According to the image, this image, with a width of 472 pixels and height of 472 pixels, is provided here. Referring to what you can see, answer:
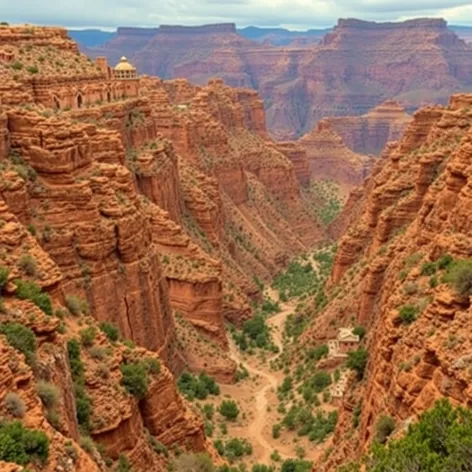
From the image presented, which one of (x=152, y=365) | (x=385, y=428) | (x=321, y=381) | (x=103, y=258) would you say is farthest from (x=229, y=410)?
(x=385, y=428)

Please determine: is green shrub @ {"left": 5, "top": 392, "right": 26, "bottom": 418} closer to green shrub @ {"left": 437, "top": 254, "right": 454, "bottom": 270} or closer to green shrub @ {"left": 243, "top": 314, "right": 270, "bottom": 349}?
green shrub @ {"left": 437, "top": 254, "right": 454, "bottom": 270}

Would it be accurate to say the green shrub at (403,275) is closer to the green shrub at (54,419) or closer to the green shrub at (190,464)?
the green shrub at (190,464)

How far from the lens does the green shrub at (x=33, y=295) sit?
1256 inches

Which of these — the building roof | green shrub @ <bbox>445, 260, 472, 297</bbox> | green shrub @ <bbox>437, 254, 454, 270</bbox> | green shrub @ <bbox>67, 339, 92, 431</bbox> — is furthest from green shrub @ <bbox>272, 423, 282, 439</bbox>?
green shrub @ <bbox>445, 260, 472, 297</bbox>

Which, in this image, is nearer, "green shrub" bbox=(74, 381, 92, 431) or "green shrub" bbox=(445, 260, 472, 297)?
"green shrub" bbox=(445, 260, 472, 297)

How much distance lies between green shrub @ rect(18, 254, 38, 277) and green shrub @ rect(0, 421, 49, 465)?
11.6 m

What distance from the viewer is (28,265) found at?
34406 mm

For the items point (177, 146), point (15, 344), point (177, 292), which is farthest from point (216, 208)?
point (15, 344)

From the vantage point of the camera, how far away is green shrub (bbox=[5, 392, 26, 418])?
78.9 feet

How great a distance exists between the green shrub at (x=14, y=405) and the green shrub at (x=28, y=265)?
34.6ft

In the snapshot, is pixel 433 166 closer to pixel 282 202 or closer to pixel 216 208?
pixel 216 208

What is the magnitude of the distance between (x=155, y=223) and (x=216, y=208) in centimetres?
2231

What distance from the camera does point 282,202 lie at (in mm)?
131375

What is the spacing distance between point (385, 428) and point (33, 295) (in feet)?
48.8
